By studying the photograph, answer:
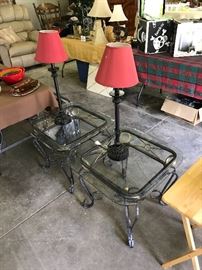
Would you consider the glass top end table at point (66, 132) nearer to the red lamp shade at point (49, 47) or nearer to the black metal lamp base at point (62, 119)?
the black metal lamp base at point (62, 119)

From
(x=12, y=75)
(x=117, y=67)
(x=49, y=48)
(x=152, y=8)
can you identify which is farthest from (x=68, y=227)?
(x=152, y=8)

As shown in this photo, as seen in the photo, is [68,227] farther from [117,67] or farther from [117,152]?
[117,67]

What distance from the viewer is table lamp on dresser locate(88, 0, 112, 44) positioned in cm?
289

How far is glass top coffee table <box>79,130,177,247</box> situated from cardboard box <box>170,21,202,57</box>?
1008 mm

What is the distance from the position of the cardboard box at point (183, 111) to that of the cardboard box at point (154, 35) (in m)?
0.56

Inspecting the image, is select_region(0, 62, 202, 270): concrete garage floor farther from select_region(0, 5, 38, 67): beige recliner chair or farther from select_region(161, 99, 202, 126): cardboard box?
select_region(0, 5, 38, 67): beige recliner chair

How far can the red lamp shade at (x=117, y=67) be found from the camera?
1.10 m

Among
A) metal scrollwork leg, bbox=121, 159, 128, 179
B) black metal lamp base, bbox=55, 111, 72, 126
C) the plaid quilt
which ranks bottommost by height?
metal scrollwork leg, bbox=121, 159, 128, 179

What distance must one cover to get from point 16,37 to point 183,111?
10.8ft

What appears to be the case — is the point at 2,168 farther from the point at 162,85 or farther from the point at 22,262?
the point at 162,85

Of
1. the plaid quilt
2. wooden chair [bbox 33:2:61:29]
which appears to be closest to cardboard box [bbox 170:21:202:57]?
the plaid quilt

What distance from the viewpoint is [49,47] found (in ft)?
5.02

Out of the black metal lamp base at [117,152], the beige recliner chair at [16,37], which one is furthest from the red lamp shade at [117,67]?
the beige recliner chair at [16,37]

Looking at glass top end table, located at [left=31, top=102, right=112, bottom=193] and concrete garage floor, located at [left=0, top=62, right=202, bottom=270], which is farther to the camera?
glass top end table, located at [left=31, top=102, right=112, bottom=193]
